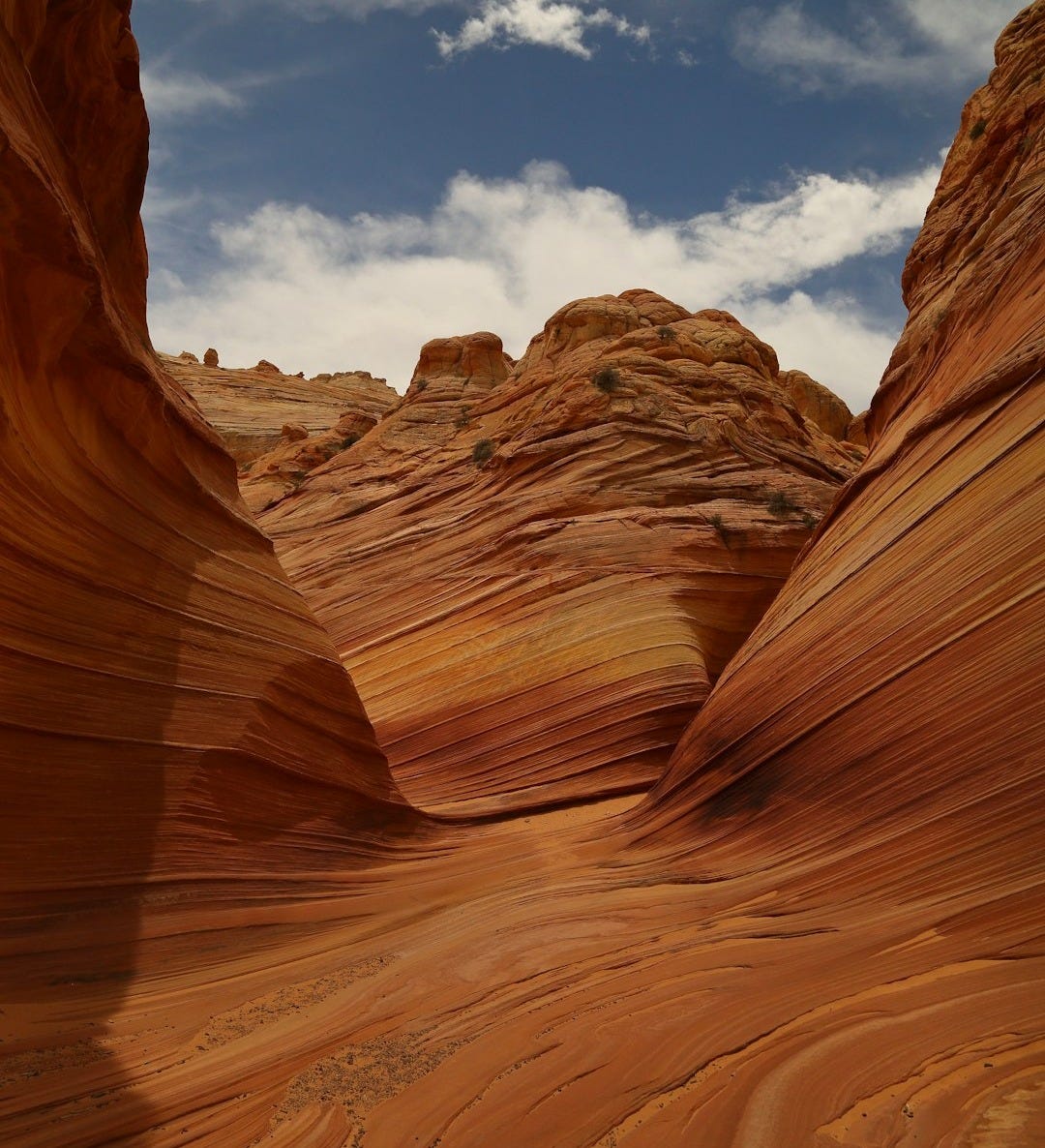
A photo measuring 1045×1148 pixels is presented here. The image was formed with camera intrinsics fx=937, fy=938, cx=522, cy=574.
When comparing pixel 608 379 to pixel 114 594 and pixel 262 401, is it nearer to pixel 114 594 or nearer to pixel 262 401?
pixel 114 594

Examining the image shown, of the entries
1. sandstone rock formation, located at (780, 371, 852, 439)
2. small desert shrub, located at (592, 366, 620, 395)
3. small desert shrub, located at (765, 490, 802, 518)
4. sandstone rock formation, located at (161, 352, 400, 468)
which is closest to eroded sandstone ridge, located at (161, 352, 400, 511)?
sandstone rock formation, located at (161, 352, 400, 468)

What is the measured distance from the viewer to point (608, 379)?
55.6 feet

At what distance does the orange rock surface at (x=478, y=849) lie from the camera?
4633 millimetres

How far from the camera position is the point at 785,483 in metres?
16.1

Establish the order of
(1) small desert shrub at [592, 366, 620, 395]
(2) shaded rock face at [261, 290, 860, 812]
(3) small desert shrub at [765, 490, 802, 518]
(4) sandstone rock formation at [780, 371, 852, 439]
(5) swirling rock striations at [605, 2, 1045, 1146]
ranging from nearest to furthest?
(5) swirling rock striations at [605, 2, 1045, 1146]
(2) shaded rock face at [261, 290, 860, 812]
(3) small desert shrub at [765, 490, 802, 518]
(1) small desert shrub at [592, 366, 620, 395]
(4) sandstone rock formation at [780, 371, 852, 439]

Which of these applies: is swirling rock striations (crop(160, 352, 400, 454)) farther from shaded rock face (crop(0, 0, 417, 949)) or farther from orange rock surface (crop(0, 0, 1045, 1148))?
orange rock surface (crop(0, 0, 1045, 1148))

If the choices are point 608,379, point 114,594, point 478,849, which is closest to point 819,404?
point 608,379

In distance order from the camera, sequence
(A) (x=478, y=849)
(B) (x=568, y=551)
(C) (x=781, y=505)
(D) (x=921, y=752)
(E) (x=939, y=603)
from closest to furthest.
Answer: (D) (x=921, y=752), (E) (x=939, y=603), (A) (x=478, y=849), (B) (x=568, y=551), (C) (x=781, y=505)

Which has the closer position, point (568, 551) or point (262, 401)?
point (568, 551)

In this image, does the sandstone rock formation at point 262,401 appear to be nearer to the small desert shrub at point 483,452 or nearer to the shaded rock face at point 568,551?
the shaded rock face at point 568,551

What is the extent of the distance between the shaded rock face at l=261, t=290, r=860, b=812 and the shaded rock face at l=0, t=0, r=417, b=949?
295cm

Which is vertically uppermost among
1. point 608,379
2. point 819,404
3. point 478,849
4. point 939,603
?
point 819,404

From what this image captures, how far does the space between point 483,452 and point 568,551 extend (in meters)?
4.48

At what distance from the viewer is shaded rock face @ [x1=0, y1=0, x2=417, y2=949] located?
5848mm
